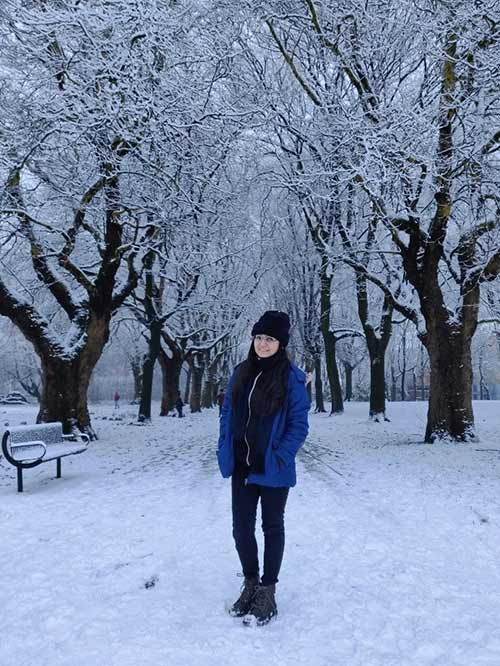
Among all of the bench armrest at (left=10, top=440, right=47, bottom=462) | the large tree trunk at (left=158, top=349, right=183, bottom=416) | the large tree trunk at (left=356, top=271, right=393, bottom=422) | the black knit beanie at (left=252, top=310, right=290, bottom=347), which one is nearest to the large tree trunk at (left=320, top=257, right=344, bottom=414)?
the large tree trunk at (left=356, top=271, right=393, bottom=422)

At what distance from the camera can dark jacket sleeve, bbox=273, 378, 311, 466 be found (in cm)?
366

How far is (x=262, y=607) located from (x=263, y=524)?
19.8 inches

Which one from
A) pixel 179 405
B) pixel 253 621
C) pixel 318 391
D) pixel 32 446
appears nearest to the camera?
pixel 253 621

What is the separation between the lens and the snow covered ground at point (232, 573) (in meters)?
3.16

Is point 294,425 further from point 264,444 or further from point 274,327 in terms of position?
point 274,327

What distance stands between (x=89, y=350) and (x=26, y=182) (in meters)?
4.36

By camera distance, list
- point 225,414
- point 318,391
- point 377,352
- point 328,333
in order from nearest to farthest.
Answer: point 225,414 < point 377,352 < point 328,333 < point 318,391

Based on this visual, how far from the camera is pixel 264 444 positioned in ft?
12.1

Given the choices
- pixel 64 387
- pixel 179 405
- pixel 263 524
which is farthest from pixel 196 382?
pixel 263 524

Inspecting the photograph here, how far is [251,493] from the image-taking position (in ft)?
12.4

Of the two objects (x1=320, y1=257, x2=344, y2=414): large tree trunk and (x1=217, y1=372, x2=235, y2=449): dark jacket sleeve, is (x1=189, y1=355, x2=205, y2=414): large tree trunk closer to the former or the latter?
(x1=320, y1=257, x2=344, y2=414): large tree trunk

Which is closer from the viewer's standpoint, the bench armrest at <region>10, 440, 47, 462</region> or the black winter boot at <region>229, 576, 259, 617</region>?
the black winter boot at <region>229, 576, 259, 617</region>

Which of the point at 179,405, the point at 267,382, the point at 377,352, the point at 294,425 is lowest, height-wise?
the point at 179,405

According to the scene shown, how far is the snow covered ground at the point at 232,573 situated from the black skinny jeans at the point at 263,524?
0.99ft
